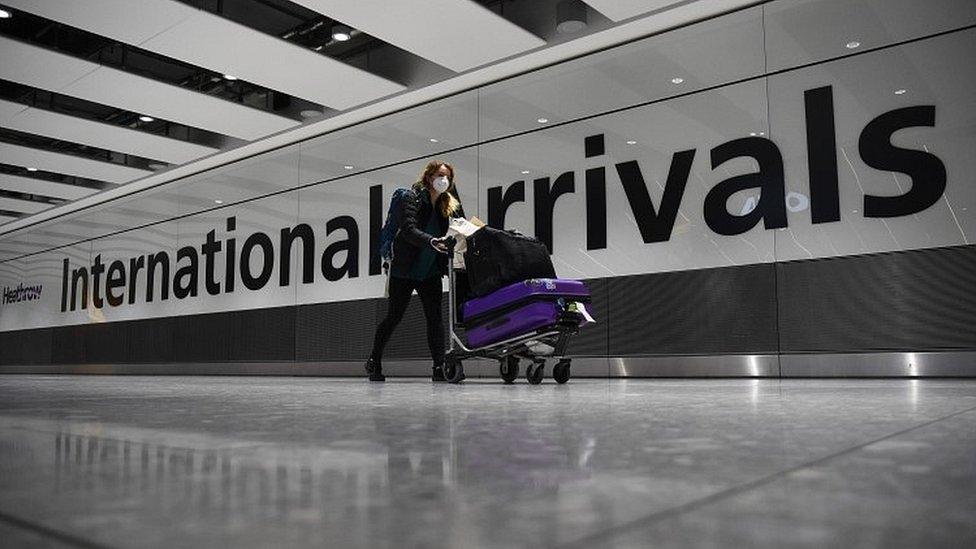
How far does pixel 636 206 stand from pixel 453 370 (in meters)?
2.66

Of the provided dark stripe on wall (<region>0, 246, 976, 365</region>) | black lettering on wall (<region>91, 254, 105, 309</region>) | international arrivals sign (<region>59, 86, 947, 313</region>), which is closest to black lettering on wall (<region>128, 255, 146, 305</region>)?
international arrivals sign (<region>59, 86, 947, 313</region>)

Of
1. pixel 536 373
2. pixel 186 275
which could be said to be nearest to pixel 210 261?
pixel 186 275

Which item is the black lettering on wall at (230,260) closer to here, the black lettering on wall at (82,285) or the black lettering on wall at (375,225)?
the black lettering on wall at (375,225)

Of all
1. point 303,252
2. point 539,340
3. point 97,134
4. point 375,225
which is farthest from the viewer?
point 303,252

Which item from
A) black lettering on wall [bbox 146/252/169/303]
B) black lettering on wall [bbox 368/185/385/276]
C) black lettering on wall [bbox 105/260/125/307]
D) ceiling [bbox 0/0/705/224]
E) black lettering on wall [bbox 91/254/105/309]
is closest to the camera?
ceiling [bbox 0/0/705/224]

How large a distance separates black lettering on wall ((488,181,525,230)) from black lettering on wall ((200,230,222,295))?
465 centimetres

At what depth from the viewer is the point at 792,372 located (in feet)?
17.0

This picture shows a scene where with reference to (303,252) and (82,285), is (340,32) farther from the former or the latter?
(82,285)

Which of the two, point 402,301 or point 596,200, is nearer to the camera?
point 402,301

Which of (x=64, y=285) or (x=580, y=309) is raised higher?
(x=64, y=285)

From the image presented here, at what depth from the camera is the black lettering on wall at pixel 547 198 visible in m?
6.61

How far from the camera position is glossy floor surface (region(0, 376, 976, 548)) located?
0.45 m

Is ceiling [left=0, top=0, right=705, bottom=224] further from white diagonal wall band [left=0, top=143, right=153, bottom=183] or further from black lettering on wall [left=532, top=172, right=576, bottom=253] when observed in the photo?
black lettering on wall [left=532, top=172, right=576, bottom=253]

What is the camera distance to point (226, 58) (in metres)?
6.50
